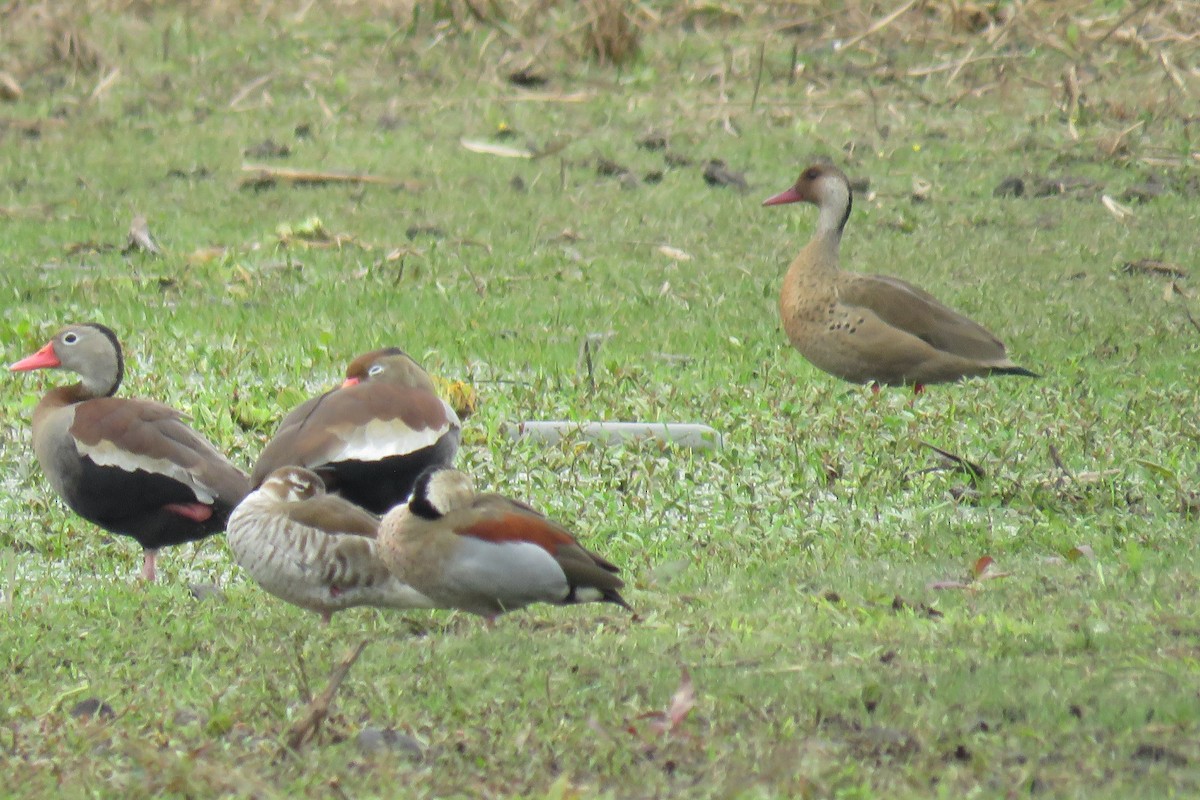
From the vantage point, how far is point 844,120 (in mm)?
15016

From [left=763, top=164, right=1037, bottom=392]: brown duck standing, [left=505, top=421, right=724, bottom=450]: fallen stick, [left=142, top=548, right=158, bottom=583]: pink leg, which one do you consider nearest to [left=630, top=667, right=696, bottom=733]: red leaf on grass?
[left=142, top=548, right=158, bottom=583]: pink leg

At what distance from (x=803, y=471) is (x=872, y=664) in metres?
2.53

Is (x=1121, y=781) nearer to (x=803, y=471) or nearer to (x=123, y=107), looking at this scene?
(x=803, y=471)

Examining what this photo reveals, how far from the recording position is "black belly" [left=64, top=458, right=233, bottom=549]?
6492mm

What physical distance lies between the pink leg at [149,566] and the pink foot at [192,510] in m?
0.24

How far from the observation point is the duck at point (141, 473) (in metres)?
6.52

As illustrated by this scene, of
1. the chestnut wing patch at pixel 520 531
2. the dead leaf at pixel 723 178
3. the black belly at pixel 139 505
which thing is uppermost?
the chestnut wing patch at pixel 520 531

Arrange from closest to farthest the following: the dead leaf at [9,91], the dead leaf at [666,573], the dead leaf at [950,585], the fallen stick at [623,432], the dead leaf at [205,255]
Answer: the dead leaf at [950,585] → the dead leaf at [666,573] → the fallen stick at [623,432] → the dead leaf at [205,255] → the dead leaf at [9,91]

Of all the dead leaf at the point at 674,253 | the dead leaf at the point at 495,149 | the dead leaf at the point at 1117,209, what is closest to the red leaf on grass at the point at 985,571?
the dead leaf at the point at 674,253

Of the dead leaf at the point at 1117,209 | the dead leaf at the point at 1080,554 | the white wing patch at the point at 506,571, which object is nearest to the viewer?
the white wing patch at the point at 506,571

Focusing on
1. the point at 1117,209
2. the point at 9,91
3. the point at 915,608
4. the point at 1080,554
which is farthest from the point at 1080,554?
the point at 9,91

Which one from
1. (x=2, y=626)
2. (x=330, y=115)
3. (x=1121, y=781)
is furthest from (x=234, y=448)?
(x=330, y=115)

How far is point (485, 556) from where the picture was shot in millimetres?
5543

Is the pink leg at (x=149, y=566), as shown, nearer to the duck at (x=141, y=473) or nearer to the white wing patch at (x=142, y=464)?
the duck at (x=141, y=473)
